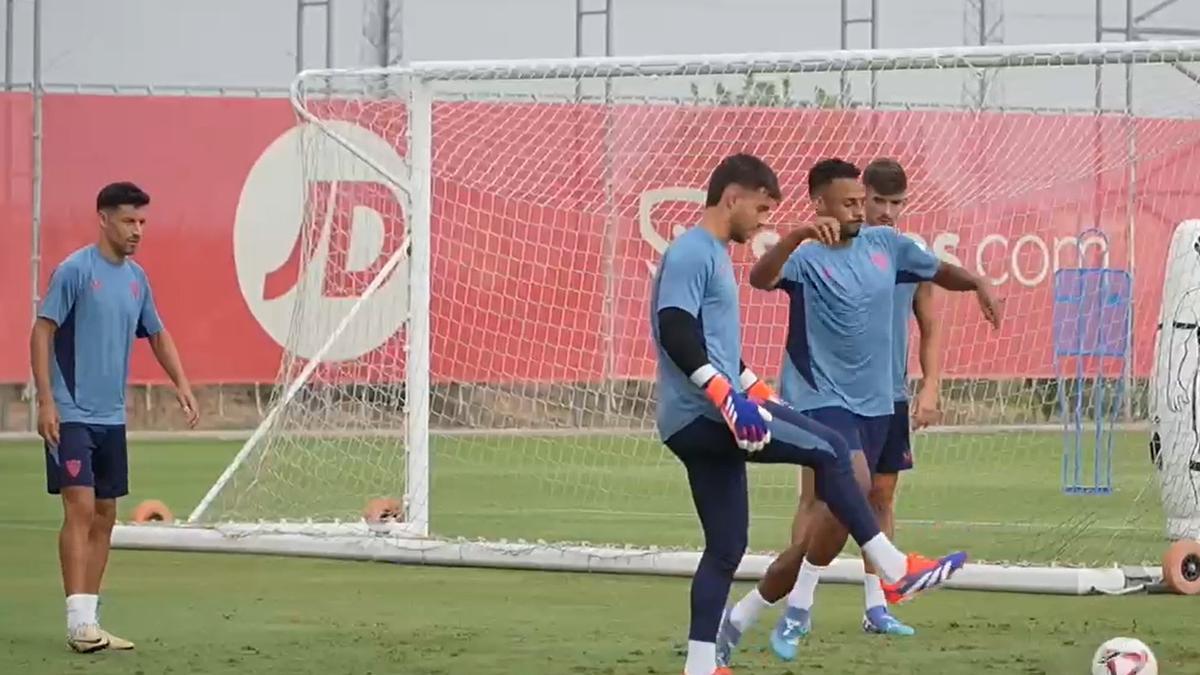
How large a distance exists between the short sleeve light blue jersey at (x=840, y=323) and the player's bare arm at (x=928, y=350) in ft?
1.96

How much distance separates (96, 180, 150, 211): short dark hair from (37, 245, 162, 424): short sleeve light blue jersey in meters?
0.20

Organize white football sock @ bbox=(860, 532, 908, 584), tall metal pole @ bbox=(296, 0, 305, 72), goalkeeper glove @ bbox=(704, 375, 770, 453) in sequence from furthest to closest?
tall metal pole @ bbox=(296, 0, 305, 72) → white football sock @ bbox=(860, 532, 908, 584) → goalkeeper glove @ bbox=(704, 375, 770, 453)

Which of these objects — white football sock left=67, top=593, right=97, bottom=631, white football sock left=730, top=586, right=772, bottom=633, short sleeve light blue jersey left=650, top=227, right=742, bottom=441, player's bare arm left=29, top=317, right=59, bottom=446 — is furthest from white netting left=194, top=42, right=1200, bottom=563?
white football sock left=67, top=593, right=97, bottom=631

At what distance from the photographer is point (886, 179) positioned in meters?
11.2

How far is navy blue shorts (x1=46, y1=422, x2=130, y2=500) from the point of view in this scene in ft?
34.9

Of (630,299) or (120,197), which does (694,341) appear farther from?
(630,299)

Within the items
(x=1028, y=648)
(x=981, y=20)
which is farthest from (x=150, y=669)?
(x=981, y=20)

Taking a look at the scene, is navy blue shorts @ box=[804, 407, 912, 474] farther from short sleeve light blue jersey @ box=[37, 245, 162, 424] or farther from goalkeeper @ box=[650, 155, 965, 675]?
short sleeve light blue jersey @ box=[37, 245, 162, 424]

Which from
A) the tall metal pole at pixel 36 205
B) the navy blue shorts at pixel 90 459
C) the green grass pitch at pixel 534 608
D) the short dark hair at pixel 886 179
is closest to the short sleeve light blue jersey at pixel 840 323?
the short dark hair at pixel 886 179

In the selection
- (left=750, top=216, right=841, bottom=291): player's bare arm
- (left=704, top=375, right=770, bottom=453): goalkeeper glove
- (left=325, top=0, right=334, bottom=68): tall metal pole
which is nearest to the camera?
(left=704, top=375, right=770, bottom=453): goalkeeper glove

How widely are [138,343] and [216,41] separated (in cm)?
431

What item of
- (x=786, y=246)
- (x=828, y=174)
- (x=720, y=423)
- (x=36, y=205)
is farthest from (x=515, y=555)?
(x=36, y=205)

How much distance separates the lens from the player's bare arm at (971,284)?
418 inches

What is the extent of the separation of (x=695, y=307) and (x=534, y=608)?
378cm
